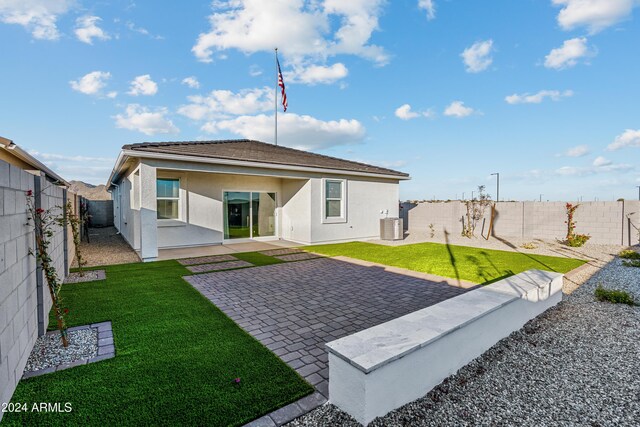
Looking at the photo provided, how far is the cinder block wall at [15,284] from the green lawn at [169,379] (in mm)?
350

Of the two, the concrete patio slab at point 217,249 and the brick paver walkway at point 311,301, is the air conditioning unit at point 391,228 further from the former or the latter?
the brick paver walkway at point 311,301

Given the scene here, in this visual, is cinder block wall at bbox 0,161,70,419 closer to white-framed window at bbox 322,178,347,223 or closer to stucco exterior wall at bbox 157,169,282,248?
stucco exterior wall at bbox 157,169,282,248

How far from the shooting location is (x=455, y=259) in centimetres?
968

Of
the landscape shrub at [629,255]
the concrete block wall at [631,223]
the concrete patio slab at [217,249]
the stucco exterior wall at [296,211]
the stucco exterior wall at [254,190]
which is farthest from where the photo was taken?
the stucco exterior wall at [296,211]

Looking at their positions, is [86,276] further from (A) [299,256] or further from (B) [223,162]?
(A) [299,256]

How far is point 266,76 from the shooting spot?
18.7 metres


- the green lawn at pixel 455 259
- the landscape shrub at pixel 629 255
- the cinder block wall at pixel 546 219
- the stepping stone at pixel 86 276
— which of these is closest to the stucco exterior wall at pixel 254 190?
the stepping stone at pixel 86 276

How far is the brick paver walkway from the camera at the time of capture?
12.2 feet

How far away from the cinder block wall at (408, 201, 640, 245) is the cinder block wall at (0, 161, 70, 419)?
17629mm

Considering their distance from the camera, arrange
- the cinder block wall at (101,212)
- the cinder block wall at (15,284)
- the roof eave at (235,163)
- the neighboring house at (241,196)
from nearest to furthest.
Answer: the cinder block wall at (15,284), the roof eave at (235,163), the neighboring house at (241,196), the cinder block wall at (101,212)

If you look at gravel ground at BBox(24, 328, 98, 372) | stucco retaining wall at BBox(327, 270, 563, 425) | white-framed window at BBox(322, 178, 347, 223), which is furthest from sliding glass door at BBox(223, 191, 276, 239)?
stucco retaining wall at BBox(327, 270, 563, 425)

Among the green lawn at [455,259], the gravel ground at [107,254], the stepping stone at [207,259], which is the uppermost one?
the gravel ground at [107,254]

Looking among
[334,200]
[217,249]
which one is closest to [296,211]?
[334,200]

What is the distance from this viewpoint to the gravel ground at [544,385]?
241cm
